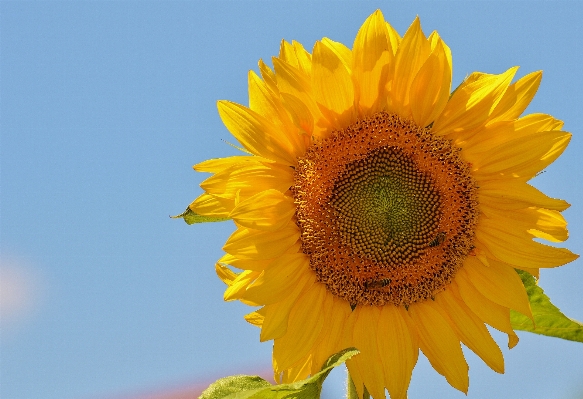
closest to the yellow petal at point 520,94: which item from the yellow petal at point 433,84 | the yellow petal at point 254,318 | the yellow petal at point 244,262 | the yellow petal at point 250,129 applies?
the yellow petal at point 433,84

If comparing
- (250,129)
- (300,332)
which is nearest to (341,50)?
(250,129)

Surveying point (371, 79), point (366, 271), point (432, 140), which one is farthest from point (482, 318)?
point (371, 79)

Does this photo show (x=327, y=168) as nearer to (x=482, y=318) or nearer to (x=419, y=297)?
(x=419, y=297)

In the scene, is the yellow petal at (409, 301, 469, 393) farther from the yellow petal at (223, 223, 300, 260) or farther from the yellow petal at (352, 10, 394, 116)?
the yellow petal at (352, 10, 394, 116)

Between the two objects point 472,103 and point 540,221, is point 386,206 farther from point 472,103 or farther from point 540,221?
point 540,221

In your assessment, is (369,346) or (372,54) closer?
(372,54)

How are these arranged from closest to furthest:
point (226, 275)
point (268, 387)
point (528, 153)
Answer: point (268, 387), point (528, 153), point (226, 275)

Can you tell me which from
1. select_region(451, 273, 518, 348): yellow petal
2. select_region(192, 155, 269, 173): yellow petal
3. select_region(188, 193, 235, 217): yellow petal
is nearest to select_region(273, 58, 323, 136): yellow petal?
select_region(192, 155, 269, 173): yellow petal
